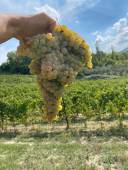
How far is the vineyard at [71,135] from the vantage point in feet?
33.7

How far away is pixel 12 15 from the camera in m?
1.74

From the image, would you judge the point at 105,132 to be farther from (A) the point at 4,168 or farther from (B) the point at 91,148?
(A) the point at 4,168

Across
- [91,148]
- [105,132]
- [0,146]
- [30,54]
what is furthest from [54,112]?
[105,132]

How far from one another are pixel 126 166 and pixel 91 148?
229 cm

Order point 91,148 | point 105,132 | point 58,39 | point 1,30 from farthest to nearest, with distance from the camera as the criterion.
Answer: point 105,132 → point 91,148 → point 58,39 → point 1,30

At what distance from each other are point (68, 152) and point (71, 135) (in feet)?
12.5

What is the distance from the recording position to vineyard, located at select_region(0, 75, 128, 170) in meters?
10.3

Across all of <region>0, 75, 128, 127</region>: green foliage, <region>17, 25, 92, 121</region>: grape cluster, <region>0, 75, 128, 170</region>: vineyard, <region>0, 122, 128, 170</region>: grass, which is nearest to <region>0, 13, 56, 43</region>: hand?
<region>17, 25, 92, 121</region>: grape cluster

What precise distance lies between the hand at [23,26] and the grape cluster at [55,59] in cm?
4

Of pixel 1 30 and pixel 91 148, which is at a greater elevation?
pixel 1 30

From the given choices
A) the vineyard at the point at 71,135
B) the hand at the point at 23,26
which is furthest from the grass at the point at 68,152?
the hand at the point at 23,26

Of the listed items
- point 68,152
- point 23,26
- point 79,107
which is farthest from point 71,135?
point 23,26

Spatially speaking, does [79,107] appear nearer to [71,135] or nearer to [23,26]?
[71,135]

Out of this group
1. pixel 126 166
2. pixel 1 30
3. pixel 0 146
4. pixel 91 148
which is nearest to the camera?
pixel 1 30
